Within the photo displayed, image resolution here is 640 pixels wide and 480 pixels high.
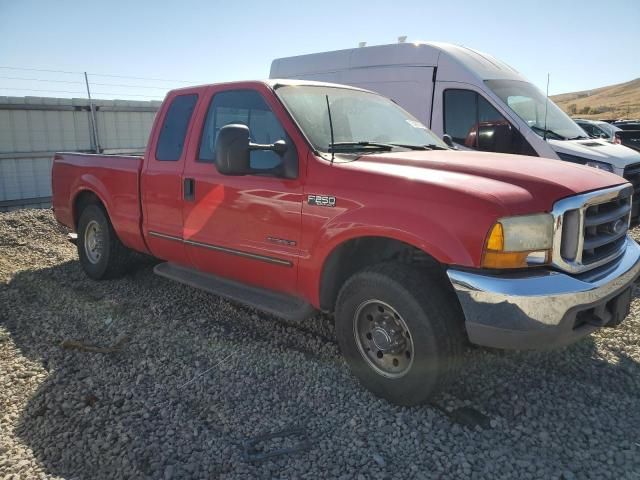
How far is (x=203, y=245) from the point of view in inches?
165

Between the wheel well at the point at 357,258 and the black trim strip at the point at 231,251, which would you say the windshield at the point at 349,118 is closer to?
the wheel well at the point at 357,258

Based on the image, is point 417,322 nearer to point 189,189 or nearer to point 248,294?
point 248,294

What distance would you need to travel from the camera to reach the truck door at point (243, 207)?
354 centimetres

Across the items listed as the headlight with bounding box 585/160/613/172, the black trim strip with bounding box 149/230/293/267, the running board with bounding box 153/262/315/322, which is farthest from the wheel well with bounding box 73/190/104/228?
the headlight with bounding box 585/160/613/172

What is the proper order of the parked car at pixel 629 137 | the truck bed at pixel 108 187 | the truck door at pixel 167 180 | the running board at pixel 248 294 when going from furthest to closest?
the parked car at pixel 629 137 → the truck bed at pixel 108 187 → the truck door at pixel 167 180 → the running board at pixel 248 294

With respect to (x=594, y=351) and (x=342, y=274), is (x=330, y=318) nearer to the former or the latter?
(x=342, y=274)

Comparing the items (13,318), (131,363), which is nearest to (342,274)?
(131,363)

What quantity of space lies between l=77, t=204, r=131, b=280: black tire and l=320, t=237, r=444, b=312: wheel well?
2928mm

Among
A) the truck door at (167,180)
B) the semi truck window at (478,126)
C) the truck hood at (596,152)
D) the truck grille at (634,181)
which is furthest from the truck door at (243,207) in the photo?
the truck grille at (634,181)

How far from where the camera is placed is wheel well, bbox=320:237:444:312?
10.7ft

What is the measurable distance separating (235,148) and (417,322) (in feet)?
5.10

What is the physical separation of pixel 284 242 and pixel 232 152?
69 centimetres

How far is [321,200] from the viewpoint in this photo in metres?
3.30

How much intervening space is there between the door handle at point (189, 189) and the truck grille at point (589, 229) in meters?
2.67
